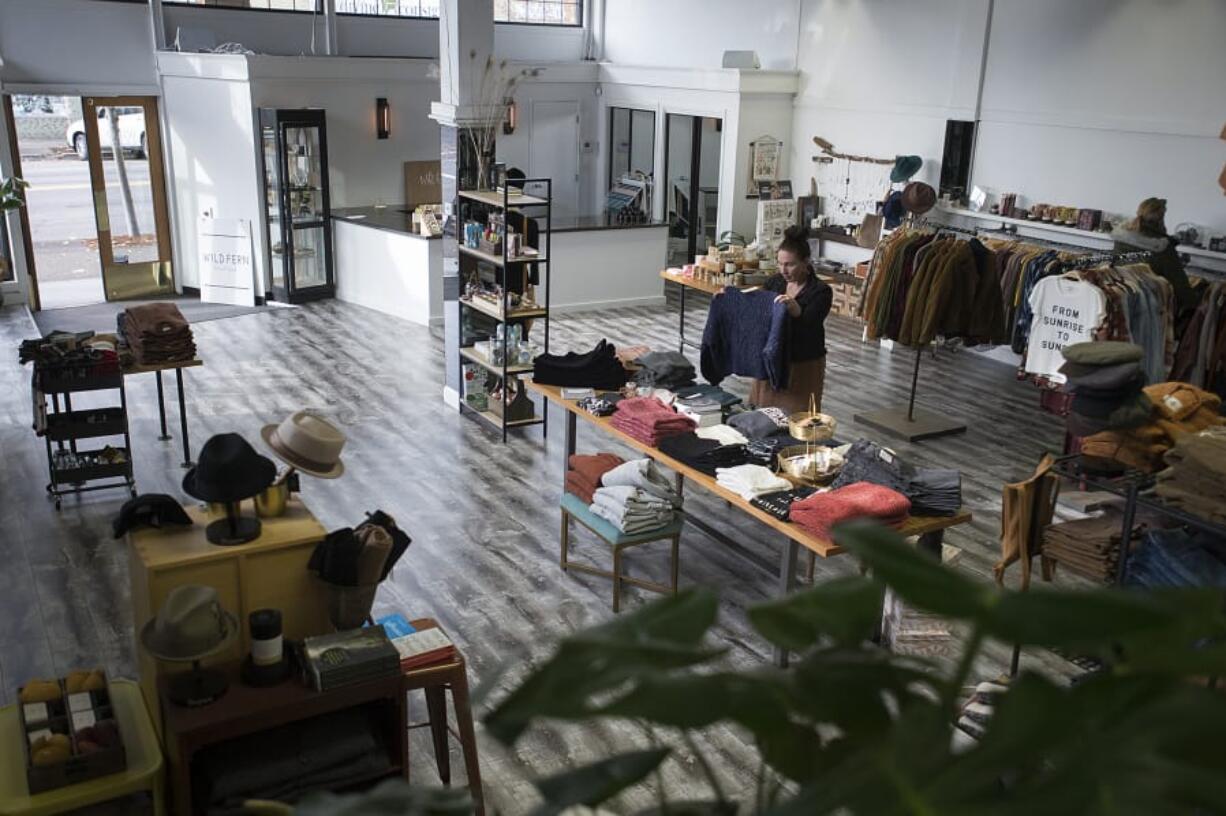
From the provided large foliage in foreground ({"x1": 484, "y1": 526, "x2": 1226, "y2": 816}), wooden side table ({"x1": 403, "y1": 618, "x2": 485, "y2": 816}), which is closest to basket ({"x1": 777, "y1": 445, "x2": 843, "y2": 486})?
wooden side table ({"x1": 403, "y1": 618, "x2": 485, "y2": 816})

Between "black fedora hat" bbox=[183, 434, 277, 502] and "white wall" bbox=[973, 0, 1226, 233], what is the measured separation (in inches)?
307

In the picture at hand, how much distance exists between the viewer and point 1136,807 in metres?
0.63

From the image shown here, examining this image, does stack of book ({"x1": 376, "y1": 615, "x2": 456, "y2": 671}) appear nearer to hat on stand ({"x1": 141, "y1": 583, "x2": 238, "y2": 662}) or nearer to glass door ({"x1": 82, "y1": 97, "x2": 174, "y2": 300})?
hat on stand ({"x1": 141, "y1": 583, "x2": 238, "y2": 662})

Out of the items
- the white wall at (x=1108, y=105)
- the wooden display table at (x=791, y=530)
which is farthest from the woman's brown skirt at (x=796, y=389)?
the white wall at (x=1108, y=105)

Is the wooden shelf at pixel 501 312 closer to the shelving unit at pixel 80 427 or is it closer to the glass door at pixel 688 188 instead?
the shelving unit at pixel 80 427

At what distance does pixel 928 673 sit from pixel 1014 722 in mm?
162


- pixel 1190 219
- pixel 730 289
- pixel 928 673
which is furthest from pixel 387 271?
pixel 928 673

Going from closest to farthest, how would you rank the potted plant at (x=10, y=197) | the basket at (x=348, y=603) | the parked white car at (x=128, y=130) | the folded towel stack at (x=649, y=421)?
the basket at (x=348, y=603), the folded towel stack at (x=649, y=421), the potted plant at (x=10, y=197), the parked white car at (x=128, y=130)

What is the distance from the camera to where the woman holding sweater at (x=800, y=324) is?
5875mm

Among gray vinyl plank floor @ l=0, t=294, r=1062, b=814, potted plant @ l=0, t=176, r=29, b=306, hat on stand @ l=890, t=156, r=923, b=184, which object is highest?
hat on stand @ l=890, t=156, r=923, b=184

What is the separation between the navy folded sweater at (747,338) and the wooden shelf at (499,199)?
1.52 m

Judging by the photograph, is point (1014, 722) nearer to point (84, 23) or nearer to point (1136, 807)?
point (1136, 807)

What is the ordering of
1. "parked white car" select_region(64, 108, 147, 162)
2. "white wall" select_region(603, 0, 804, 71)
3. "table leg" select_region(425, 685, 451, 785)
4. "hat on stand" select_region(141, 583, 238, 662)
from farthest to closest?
"white wall" select_region(603, 0, 804, 71) → "parked white car" select_region(64, 108, 147, 162) → "table leg" select_region(425, 685, 451, 785) → "hat on stand" select_region(141, 583, 238, 662)

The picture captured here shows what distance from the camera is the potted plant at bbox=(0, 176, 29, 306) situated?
23.8 feet
